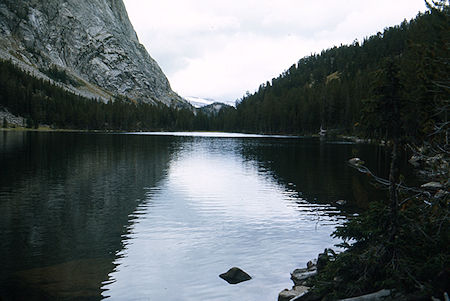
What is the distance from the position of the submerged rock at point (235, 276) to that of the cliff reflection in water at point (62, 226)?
16.7ft

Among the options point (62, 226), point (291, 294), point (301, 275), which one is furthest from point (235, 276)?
point (62, 226)

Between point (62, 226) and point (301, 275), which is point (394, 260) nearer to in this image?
point (301, 275)

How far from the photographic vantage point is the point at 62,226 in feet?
70.5

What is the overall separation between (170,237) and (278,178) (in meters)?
25.5

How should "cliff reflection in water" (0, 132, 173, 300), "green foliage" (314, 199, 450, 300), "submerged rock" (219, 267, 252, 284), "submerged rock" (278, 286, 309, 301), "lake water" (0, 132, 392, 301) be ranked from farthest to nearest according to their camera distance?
"submerged rock" (219, 267, 252, 284)
"lake water" (0, 132, 392, 301)
"cliff reflection in water" (0, 132, 173, 300)
"submerged rock" (278, 286, 309, 301)
"green foliage" (314, 199, 450, 300)

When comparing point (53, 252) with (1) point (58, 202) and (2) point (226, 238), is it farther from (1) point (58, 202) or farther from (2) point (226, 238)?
(1) point (58, 202)

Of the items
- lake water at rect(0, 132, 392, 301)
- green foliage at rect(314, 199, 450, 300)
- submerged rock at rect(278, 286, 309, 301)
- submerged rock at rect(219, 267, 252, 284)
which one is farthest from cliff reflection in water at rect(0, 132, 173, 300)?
green foliage at rect(314, 199, 450, 300)

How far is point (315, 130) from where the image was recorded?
197 m

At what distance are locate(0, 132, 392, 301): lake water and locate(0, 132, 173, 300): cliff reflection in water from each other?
55 millimetres

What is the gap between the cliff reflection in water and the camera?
13.9 metres

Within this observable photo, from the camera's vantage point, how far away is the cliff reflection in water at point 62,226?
45.7ft

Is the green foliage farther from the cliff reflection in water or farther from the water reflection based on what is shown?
the cliff reflection in water

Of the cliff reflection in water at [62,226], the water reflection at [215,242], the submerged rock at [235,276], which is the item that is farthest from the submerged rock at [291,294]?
the cliff reflection in water at [62,226]

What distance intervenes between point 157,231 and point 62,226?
5.95 metres
